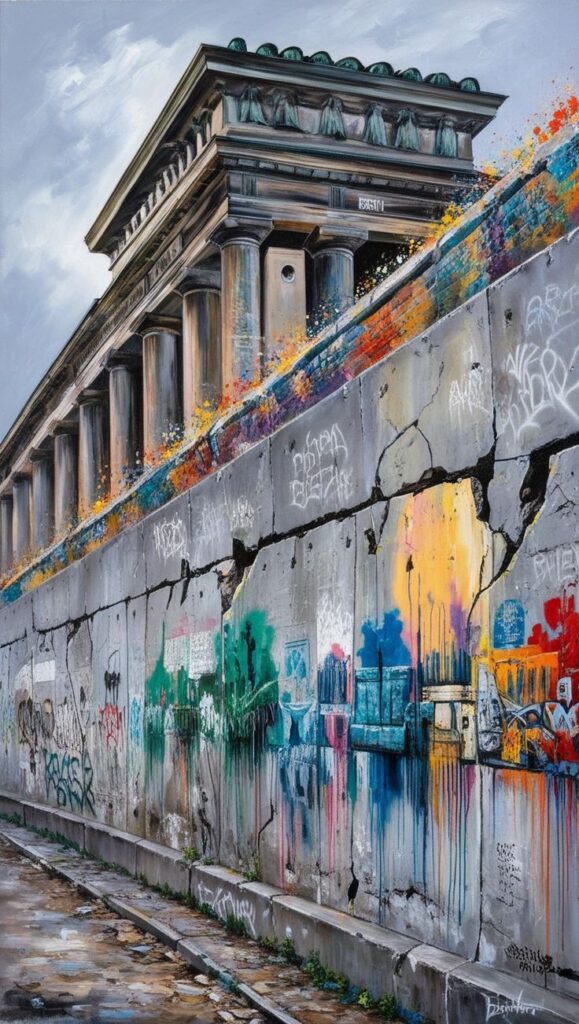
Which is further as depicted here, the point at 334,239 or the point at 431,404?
the point at 334,239

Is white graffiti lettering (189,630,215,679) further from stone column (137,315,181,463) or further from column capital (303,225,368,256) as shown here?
stone column (137,315,181,463)

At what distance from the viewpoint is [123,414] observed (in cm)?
3278

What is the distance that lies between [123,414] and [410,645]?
27.6 m

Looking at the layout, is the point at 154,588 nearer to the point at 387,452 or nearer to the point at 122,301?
the point at 387,452

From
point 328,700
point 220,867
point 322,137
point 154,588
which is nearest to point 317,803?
point 328,700

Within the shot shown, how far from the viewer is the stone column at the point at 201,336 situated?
86.4 feet

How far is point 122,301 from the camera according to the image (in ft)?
106

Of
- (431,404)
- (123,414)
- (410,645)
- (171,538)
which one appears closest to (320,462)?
(431,404)

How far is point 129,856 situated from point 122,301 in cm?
2369

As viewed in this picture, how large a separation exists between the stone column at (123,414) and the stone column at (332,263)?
8.31 m

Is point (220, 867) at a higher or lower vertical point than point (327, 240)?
lower

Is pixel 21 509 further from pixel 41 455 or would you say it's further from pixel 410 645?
pixel 410 645

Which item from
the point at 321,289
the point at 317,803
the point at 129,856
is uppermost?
the point at 321,289

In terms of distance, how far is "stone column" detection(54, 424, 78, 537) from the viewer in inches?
1575
